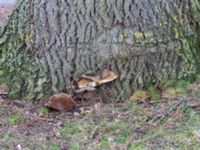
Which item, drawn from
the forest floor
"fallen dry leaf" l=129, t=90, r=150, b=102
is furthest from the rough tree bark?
the forest floor

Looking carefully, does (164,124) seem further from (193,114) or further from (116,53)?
(116,53)

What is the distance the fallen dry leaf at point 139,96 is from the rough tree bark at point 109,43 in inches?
2.2

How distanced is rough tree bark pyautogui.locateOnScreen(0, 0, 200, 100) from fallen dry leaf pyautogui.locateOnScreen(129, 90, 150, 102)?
0.18 ft

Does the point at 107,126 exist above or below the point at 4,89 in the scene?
below

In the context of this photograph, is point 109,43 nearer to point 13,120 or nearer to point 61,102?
point 61,102

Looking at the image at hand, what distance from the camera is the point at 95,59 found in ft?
12.1

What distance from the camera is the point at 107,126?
3.29m

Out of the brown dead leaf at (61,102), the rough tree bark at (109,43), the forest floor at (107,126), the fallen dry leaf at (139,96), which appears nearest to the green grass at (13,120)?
the forest floor at (107,126)

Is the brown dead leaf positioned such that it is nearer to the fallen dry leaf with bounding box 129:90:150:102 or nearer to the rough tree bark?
the rough tree bark

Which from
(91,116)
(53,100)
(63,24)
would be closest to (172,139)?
(91,116)

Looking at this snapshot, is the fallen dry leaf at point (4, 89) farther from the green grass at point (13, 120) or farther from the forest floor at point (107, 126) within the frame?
the green grass at point (13, 120)

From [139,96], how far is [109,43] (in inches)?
17.6

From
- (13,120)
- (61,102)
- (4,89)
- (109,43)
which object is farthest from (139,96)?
(4,89)

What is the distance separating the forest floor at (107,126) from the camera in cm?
309
